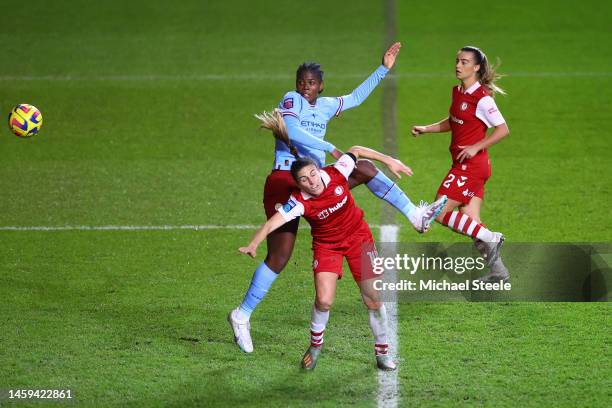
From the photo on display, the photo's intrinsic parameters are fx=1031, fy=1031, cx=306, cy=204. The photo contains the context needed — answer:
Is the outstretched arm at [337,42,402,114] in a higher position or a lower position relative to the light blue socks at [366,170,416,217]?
higher

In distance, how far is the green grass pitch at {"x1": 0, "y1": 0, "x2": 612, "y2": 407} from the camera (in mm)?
7777

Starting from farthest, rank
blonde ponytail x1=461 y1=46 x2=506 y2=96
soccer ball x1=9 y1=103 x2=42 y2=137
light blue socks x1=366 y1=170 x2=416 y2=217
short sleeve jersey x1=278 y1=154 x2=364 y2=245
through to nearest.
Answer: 1. soccer ball x1=9 y1=103 x2=42 y2=137
2. blonde ponytail x1=461 y1=46 x2=506 y2=96
3. light blue socks x1=366 y1=170 x2=416 y2=217
4. short sleeve jersey x1=278 y1=154 x2=364 y2=245

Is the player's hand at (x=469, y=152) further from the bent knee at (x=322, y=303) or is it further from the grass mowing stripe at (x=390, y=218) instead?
the bent knee at (x=322, y=303)

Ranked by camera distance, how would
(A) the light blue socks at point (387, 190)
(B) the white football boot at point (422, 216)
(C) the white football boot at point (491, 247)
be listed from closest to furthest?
(A) the light blue socks at point (387, 190)
(B) the white football boot at point (422, 216)
(C) the white football boot at point (491, 247)

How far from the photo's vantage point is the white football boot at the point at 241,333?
8.19m

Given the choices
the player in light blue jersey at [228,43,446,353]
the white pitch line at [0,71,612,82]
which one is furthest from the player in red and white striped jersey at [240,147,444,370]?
the white pitch line at [0,71,612,82]

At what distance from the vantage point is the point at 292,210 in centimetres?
752

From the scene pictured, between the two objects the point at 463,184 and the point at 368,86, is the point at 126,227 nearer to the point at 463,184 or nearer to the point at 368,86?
the point at 368,86

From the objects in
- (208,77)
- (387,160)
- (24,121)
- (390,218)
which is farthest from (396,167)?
(208,77)

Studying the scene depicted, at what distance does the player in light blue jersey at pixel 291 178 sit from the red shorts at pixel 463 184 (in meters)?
1.06

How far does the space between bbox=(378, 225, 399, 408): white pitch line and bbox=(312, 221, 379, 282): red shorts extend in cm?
77

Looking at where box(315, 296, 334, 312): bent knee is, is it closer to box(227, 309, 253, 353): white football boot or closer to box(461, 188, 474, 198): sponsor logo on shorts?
box(227, 309, 253, 353): white football boot

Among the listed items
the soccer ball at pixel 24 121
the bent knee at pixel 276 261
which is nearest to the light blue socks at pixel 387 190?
the bent knee at pixel 276 261

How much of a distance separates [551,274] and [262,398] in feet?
12.6
